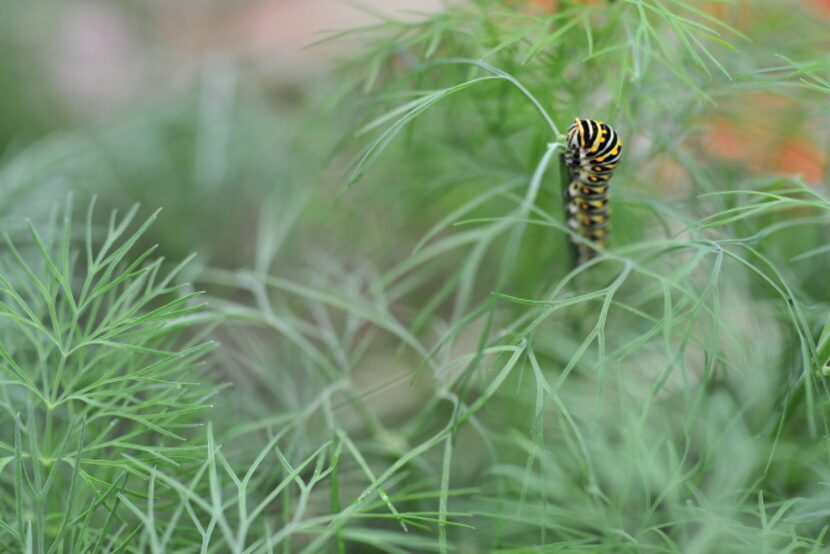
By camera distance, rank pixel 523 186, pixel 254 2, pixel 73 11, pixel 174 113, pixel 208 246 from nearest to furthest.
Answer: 1. pixel 523 186
2. pixel 208 246
3. pixel 174 113
4. pixel 73 11
5. pixel 254 2

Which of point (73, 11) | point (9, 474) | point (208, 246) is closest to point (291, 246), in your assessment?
point (208, 246)

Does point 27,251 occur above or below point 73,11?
below

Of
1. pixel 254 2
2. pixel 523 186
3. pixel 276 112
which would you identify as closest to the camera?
pixel 523 186

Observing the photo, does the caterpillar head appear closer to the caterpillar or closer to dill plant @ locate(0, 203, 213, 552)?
the caterpillar

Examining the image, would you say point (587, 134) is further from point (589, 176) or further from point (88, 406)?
point (88, 406)

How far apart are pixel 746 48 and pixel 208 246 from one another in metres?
0.51

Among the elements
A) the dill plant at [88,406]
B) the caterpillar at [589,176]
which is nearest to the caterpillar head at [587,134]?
the caterpillar at [589,176]

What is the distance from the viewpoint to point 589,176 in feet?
1.54

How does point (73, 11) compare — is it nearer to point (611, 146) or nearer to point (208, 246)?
point (208, 246)

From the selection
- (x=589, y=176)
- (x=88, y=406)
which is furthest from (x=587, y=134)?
(x=88, y=406)

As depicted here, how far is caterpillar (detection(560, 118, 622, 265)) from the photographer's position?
0.44m

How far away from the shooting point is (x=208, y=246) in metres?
0.87

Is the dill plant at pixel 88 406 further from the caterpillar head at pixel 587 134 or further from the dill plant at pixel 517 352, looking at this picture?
the caterpillar head at pixel 587 134

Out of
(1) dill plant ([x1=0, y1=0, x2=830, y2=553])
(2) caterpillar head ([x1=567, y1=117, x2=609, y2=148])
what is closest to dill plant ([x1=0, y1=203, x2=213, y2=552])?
(1) dill plant ([x1=0, y1=0, x2=830, y2=553])
